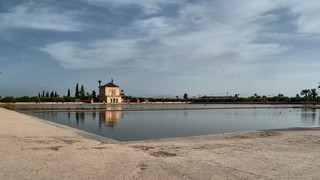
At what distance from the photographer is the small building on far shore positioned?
4882 inches

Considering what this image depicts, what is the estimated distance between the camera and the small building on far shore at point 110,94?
12400 centimetres

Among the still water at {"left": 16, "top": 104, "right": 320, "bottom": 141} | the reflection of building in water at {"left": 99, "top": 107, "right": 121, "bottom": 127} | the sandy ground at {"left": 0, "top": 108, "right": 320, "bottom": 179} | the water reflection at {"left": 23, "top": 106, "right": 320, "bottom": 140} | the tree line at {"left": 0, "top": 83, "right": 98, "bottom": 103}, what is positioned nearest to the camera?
the sandy ground at {"left": 0, "top": 108, "right": 320, "bottom": 179}

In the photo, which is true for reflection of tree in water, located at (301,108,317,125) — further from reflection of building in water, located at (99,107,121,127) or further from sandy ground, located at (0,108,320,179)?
sandy ground, located at (0,108,320,179)

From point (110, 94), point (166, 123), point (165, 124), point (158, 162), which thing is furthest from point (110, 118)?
point (110, 94)

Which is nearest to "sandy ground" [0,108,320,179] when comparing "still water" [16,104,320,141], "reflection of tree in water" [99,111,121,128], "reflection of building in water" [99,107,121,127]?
"still water" [16,104,320,141]

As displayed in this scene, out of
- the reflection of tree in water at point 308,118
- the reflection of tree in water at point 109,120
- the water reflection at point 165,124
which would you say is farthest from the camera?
the reflection of tree in water at point 308,118

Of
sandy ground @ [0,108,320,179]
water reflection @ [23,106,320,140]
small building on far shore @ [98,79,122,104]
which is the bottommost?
water reflection @ [23,106,320,140]

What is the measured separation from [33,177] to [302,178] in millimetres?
5369

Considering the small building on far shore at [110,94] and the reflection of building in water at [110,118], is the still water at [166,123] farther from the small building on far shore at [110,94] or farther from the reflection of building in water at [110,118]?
the small building on far shore at [110,94]

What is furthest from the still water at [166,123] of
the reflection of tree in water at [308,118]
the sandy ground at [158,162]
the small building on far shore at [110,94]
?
the small building on far shore at [110,94]

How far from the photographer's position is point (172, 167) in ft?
26.4

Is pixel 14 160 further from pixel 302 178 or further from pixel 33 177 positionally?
pixel 302 178

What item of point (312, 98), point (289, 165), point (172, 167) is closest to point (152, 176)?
→ point (172, 167)

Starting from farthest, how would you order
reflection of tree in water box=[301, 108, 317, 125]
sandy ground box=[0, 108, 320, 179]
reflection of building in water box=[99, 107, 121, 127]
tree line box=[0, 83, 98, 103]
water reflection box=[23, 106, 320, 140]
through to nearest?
tree line box=[0, 83, 98, 103] → reflection of tree in water box=[301, 108, 317, 125] → reflection of building in water box=[99, 107, 121, 127] → water reflection box=[23, 106, 320, 140] → sandy ground box=[0, 108, 320, 179]
